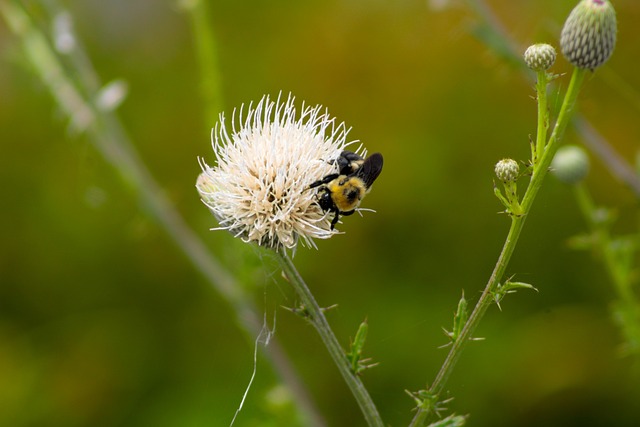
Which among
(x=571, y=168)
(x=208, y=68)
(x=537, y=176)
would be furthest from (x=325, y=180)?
(x=208, y=68)

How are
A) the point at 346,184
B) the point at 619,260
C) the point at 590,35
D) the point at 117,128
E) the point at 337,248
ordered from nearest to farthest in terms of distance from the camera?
the point at 590,35
the point at 346,184
the point at 619,260
the point at 117,128
the point at 337,248

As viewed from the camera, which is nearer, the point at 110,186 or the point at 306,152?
the point at 306,152

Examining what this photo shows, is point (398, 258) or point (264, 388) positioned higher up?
point (398, 258)

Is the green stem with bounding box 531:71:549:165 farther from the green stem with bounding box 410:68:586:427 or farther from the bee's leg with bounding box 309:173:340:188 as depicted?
the bee's leg with bounding box 309:173:340:188

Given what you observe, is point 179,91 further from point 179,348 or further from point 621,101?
point 621,101

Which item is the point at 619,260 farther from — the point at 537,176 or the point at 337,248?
the point at 337,248

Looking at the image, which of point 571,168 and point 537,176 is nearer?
point 537,176

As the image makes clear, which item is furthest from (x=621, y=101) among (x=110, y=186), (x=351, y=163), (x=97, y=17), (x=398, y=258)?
(x=97, y=17)
